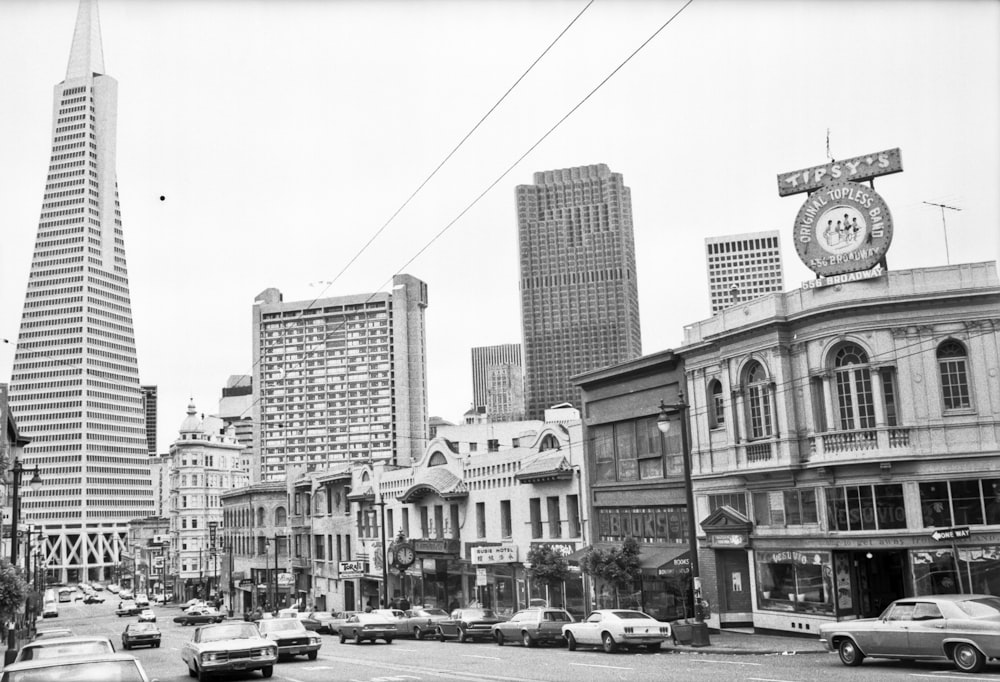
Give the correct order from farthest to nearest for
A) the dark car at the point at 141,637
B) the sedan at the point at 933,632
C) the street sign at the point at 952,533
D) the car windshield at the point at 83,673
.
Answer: the dark car at the point at 141,637
the street sign at the point at 952,533
the sedan at the point at 933,632
the car windshield at the point at 83,673

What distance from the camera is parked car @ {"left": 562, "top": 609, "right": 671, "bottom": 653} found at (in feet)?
90.5

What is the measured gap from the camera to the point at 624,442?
1629 inches

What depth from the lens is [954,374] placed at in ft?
97.2

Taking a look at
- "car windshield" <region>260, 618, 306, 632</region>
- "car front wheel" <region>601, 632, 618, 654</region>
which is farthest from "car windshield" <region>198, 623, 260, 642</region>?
"car front wheel" <region>601, 632, 618, 654</region>

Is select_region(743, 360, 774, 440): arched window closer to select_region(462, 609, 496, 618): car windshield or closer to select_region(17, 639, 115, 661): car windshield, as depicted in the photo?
select_region(462, 609, 496, 618): car windshield

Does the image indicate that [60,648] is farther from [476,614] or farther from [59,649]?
[476,614]

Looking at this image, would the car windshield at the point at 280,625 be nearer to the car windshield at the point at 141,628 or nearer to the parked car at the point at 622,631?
the parked car at the point at 622,631

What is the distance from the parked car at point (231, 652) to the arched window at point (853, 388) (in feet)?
60.6

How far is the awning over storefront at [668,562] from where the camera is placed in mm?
35625

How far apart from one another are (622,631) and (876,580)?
8822mm

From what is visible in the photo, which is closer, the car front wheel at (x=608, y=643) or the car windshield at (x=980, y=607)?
the car windshield at (x=980, y=607)

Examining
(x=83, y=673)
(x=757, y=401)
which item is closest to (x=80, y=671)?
(x=83, y=673)

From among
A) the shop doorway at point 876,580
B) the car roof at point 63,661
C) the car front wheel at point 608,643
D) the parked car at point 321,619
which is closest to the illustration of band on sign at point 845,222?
the shop doorway at point 876,580

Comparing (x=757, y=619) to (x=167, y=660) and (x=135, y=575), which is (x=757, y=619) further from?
(x=135, y=575)
